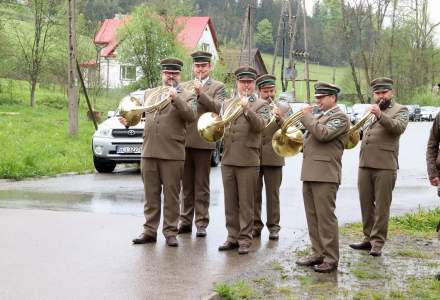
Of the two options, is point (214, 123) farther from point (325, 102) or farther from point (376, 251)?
point (376, 251)

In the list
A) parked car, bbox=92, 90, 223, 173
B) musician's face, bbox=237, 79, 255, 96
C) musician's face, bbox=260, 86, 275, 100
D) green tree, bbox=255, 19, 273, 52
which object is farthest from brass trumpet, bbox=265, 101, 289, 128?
green tree, bbox=255, 19, 273, 52

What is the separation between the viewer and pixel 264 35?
315 feet

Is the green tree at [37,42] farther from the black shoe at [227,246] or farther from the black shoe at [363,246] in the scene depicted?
the black shoe at [363,246]

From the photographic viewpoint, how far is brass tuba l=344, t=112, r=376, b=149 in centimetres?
856

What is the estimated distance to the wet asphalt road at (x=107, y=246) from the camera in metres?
6.96

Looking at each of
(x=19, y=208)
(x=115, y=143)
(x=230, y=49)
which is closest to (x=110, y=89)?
(x=230, y=49)

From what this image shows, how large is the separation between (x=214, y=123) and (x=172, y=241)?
4.75 ft

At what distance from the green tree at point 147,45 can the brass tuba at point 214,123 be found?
26290 mm

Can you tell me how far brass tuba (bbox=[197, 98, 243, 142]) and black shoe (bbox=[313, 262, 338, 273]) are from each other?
1.86 metres

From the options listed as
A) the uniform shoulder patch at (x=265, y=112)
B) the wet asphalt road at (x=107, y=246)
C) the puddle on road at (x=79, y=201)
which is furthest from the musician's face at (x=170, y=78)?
the puddle on road at (x=79, y=201)

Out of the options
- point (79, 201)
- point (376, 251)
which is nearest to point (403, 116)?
point (376, 251)

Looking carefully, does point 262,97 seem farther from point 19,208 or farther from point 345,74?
point 345,74

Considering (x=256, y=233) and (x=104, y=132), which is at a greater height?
(x=104, y=132)

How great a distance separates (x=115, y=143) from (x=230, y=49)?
134 feet
